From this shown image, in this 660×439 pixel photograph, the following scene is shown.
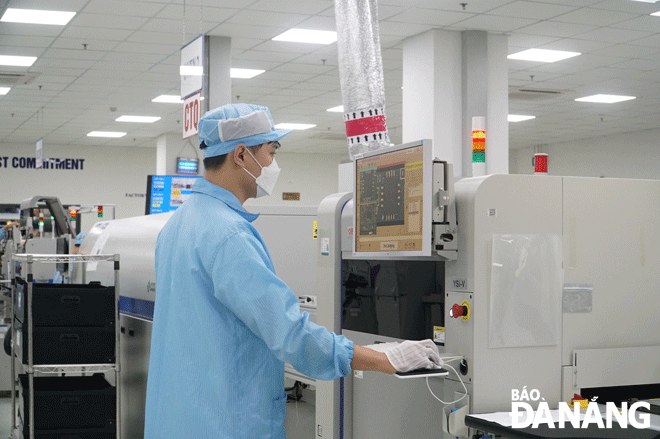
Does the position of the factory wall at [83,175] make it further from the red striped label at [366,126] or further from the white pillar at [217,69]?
the red striped label at [366,126]

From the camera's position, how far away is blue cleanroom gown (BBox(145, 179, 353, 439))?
174 cm

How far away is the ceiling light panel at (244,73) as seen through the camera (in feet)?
33.4

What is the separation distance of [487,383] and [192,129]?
14.6ft

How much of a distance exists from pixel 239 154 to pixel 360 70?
4.82 feet

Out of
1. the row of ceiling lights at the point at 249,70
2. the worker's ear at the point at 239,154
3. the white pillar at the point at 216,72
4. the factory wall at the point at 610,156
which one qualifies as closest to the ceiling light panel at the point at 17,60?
the row of ceiling lights at the point at 249,70

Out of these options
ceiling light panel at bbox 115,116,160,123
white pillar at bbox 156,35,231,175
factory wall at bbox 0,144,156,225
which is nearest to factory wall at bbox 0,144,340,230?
factory wall at bbox 0,144,156,225

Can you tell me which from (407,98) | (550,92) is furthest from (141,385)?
(550,92)

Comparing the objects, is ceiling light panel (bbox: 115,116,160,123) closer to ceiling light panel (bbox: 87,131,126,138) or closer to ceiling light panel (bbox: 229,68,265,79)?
ceiling light panel (bbox: 87,131,126,138)

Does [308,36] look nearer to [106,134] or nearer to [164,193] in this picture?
[164,193]

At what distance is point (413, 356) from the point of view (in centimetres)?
198

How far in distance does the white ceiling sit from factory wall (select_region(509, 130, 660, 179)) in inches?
27.4

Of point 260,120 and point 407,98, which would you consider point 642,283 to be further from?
point 407,98

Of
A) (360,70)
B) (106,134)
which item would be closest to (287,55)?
(360,70)

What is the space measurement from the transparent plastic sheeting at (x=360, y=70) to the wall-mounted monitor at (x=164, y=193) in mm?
4493
